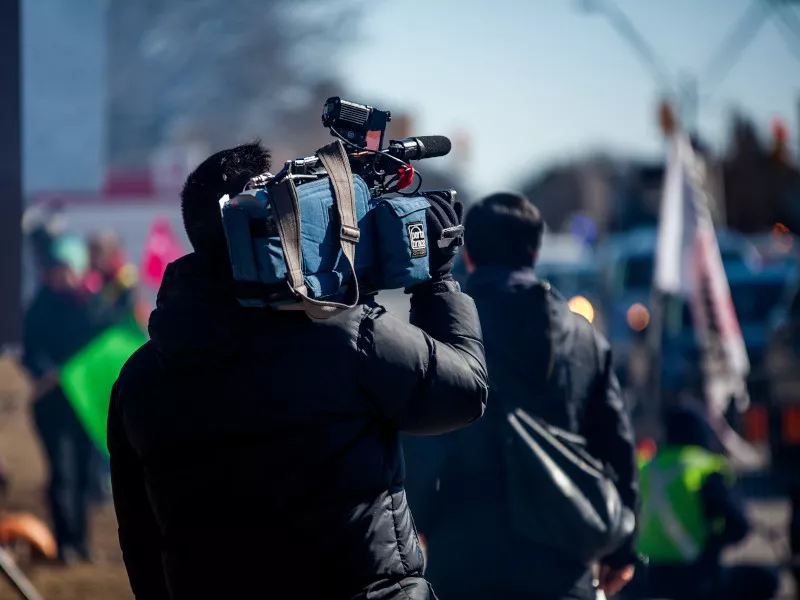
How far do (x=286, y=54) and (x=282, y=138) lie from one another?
510 centimetres

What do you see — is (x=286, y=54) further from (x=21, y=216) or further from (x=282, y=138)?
(x=21, y=216)

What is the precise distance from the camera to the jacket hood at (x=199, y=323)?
230cm

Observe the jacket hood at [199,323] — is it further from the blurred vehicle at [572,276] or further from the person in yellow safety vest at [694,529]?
the blurred vehicle at [572,276]

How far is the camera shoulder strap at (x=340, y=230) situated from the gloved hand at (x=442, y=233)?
0.61 ft

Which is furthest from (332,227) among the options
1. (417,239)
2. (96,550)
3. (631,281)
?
(631,281)

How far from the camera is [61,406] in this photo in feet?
27.1

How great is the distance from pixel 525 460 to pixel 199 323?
52.9 inches

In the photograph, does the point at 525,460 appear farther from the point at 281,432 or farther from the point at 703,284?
the point at 703,284

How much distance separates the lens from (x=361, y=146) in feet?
8.42

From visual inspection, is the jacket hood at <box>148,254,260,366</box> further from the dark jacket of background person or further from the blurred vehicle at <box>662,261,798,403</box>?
the blurred vehicle at <box>662,261,798,403</box>

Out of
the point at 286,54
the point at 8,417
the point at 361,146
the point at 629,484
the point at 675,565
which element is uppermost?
the point at 286,54

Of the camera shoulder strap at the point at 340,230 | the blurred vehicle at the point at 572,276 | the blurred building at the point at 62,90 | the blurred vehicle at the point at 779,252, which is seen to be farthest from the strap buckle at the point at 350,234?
the blurred vehicle at the point at 572,276

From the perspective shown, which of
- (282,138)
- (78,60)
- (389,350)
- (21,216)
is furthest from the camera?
(282,138)

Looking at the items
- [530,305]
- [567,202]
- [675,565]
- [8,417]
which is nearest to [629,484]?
[530,305]
